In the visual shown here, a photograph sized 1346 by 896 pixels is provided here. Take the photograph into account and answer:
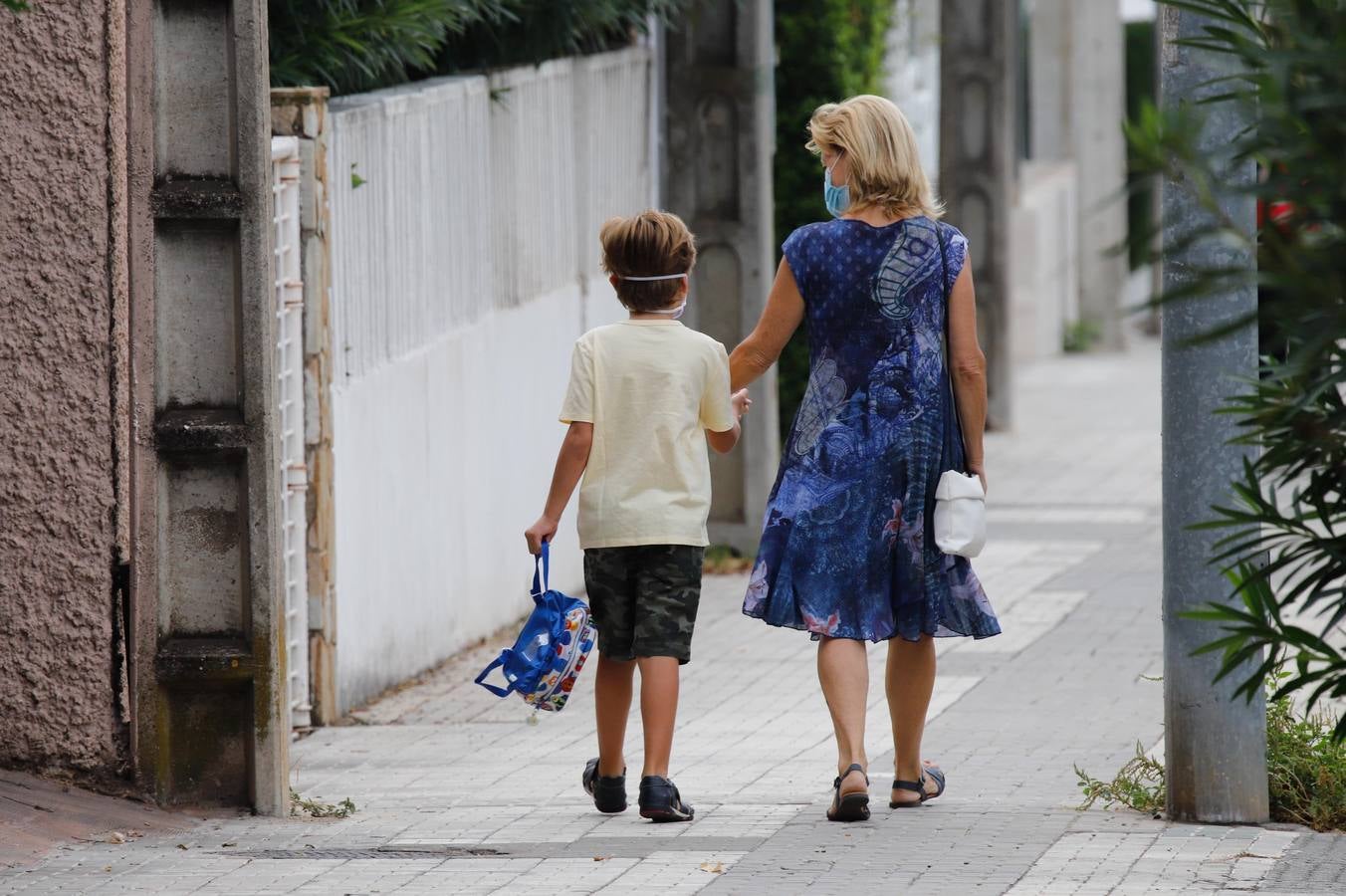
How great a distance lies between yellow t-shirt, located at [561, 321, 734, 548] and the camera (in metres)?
6.00

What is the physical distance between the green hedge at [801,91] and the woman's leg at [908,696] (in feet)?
24.2

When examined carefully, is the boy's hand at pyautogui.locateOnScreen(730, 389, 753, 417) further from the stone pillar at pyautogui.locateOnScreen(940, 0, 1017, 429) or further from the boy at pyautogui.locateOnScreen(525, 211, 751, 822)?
the stone pillar at pyautogui.locateOnScreen(940, 0, 1017, 429)

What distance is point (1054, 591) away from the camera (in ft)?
35.8

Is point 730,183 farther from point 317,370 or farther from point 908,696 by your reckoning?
point 908,696

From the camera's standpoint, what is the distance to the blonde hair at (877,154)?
601 centimetres

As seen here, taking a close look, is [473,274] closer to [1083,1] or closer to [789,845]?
[789,845]

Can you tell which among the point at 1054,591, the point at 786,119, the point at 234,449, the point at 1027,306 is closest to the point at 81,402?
the point at 234,449

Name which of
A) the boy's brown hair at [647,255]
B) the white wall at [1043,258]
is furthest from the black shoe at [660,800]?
the white wall at [1043,258]

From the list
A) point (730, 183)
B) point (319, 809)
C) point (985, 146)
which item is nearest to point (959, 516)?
point (319, 809)

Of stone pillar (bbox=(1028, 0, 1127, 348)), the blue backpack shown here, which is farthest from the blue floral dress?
stone pillar (bbox=(1028, 0, 1127, 348))

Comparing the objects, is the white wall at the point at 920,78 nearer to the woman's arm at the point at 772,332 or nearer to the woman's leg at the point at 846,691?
the woman's arm at the point at 772,332

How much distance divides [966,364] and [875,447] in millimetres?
307

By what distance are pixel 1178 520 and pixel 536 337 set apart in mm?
5016

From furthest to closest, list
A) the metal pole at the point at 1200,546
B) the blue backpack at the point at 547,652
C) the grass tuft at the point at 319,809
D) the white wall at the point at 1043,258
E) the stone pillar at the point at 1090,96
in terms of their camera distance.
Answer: the stone pillar at the point at 1090,96, the white wall at the point at 1043,258, the grass tuft at the point at 319,809, the blue backpack at the point at 547,652, the metal pole at the point at 1200,546
